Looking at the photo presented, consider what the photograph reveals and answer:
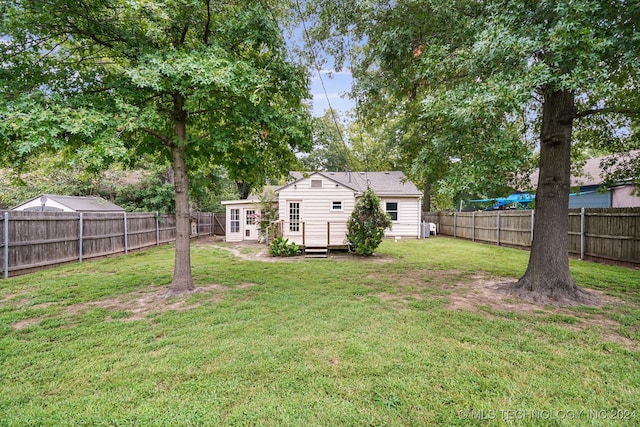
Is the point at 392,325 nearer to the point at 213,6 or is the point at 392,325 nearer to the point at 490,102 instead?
the point at 490,102

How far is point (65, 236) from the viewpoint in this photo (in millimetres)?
8602

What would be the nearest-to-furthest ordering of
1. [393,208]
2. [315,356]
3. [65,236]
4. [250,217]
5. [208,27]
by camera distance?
[315,356], [208,27], [65,236], [250,217], [393,208]

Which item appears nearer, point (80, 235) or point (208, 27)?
point (208, 27)

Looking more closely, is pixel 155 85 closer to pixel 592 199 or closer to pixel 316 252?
pixel 316 252

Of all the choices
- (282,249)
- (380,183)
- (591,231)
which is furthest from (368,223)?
(380,183)

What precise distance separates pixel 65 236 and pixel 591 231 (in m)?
16.3

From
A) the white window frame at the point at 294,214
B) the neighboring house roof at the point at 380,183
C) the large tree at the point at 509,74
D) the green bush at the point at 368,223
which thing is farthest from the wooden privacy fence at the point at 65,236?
the green bush at the point at 368,223

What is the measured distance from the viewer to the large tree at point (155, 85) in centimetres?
384

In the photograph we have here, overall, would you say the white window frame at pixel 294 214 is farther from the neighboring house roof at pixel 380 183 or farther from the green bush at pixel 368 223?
the green bush at pixel 368 223

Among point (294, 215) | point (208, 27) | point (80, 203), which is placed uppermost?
point (208, 27)

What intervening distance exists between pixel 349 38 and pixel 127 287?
7.32 meters

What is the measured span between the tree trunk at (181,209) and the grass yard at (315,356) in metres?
0.53

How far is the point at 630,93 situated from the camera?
5.04 meters

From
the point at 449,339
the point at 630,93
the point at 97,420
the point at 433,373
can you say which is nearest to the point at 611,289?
the point at 630,93
